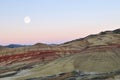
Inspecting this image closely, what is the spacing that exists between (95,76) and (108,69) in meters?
2.77

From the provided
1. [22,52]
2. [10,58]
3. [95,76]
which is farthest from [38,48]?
[95,76]

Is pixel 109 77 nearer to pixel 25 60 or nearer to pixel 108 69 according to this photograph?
pixel 108 69

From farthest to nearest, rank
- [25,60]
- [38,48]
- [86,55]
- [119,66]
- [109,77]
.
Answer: [38,48] → [25,60] → [86,55] → [119,66] → [109,77]

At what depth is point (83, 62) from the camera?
4141cm

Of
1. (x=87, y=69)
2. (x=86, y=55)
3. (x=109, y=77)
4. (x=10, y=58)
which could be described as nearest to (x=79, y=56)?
(x=86, y=55)

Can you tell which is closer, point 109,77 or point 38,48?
point 109,77

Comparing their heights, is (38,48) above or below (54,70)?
above

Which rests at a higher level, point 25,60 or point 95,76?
point 25,60

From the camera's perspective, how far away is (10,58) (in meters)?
62.2

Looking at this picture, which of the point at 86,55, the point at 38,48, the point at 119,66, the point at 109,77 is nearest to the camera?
the point at 109,77

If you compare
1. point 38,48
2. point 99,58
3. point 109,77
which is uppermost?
point 38,48

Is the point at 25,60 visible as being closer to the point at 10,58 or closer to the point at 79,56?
the point at 10,58

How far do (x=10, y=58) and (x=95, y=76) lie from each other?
2921 centimetres

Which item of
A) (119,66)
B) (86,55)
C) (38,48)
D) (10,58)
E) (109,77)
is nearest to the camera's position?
(109,77)
